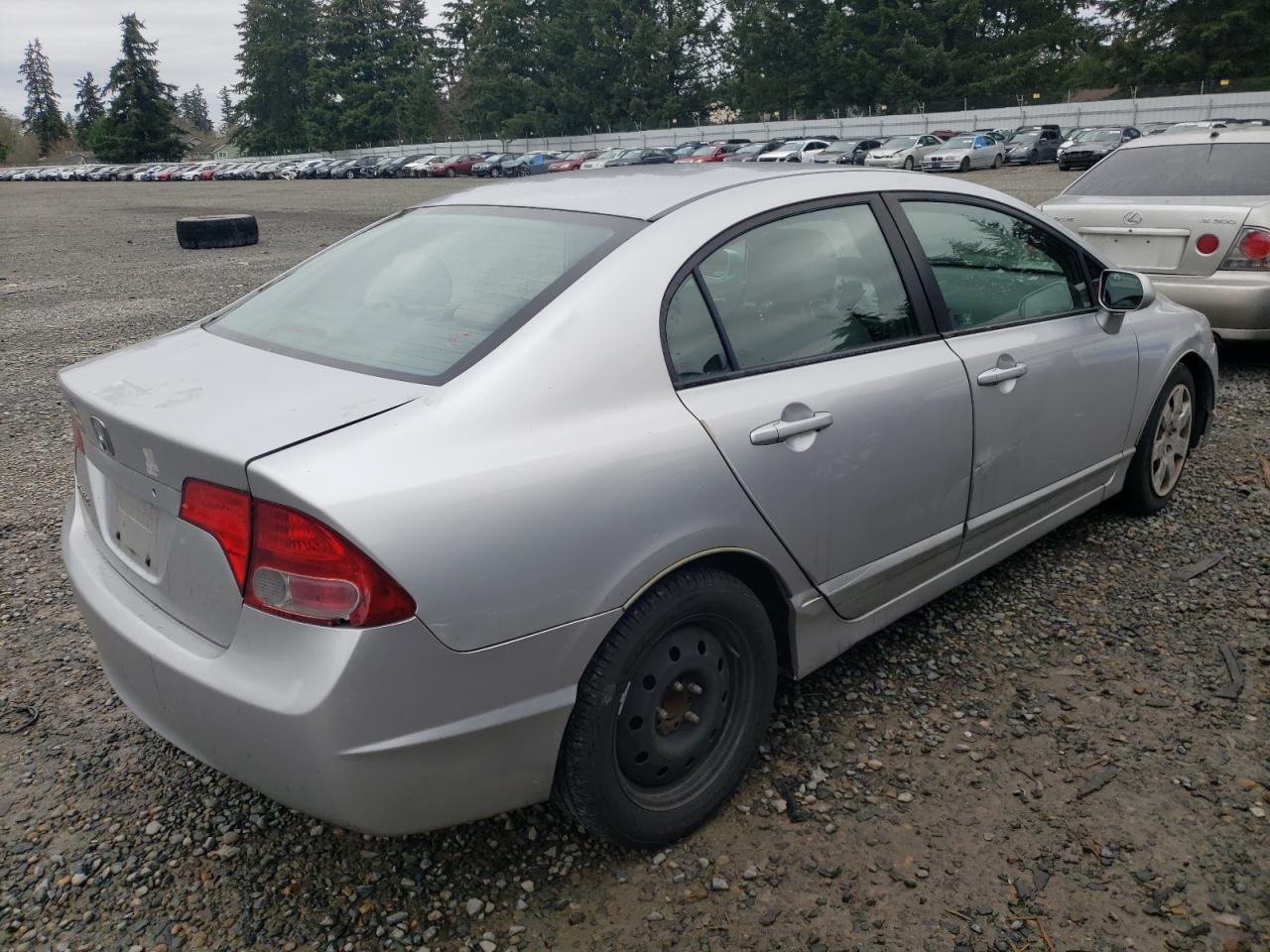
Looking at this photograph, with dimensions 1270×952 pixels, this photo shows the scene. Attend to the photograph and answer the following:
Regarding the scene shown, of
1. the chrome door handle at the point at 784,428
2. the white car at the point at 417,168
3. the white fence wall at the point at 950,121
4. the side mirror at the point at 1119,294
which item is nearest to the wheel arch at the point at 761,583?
the chrome door handle at the point at 784,428


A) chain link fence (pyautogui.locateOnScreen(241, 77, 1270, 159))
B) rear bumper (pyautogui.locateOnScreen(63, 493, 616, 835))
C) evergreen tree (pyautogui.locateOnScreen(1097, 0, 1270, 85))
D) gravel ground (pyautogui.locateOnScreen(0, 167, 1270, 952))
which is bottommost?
gravel ground (pyautogui.locateOnScreen(0, 167, 1270, 952))

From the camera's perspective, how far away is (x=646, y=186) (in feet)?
9.54

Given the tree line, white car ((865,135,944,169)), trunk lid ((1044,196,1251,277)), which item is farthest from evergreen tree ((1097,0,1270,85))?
trunk lid ((1044,196,1251,277))

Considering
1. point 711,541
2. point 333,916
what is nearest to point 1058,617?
point 711,541

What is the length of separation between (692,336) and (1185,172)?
5953mm

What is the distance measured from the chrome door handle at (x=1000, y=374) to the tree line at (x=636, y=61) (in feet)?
179

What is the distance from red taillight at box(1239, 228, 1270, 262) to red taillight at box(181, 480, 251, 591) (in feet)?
20.7

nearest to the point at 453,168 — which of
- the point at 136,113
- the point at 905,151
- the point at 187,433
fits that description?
the point at 905,151

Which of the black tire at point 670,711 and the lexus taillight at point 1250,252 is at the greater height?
the lexus taillight at point 1250,252

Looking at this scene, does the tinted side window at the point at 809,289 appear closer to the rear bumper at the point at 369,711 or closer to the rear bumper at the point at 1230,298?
the rear bumper at the point at 369,711

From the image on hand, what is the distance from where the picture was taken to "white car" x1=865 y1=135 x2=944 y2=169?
114 feet

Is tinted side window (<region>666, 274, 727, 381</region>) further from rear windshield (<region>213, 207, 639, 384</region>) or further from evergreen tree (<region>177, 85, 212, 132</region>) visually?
evergreen tree (<region>177, 85, 212, 132</region>)

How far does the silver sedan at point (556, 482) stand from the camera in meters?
1.96

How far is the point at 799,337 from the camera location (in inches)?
110
